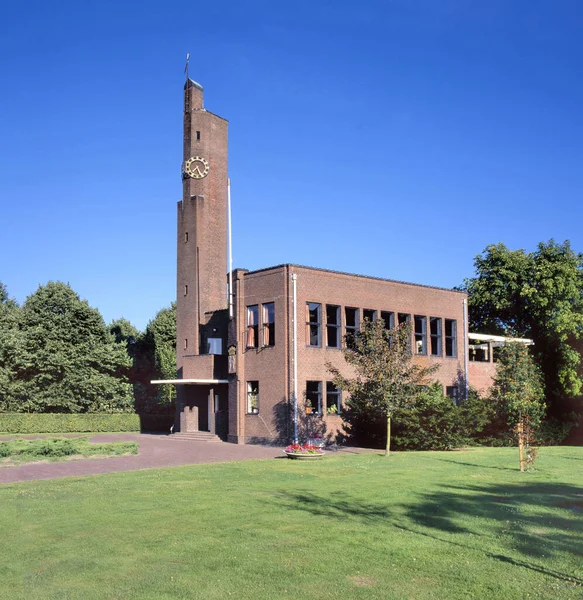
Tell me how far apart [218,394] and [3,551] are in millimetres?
28321

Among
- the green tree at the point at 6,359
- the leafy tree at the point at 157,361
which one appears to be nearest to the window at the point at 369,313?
the leafy tree at the point at 157,361

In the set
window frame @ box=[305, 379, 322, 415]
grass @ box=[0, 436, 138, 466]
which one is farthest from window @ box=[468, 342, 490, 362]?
grass @ box=[0, 436, 138, 466]

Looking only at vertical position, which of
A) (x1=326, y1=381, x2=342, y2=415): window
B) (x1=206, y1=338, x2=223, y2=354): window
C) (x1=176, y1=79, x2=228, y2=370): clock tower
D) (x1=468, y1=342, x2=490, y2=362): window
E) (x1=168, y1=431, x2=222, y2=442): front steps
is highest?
(x1=176, y1=79, x2=228, y2=370): clock tower

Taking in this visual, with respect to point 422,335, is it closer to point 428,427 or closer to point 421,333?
point 421,333

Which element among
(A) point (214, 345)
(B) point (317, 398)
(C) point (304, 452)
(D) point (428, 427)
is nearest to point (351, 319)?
(B) point (317, 398)

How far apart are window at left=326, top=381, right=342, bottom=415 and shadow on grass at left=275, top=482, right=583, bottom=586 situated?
17.2 meters

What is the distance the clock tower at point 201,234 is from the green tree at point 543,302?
19.2 metres

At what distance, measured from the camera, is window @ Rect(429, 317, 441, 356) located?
3949cm

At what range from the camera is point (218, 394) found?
38188 millimetres

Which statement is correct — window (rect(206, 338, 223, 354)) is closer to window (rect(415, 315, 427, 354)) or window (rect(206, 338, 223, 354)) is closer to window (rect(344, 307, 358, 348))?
window (rect(344, 307, 358, 348))

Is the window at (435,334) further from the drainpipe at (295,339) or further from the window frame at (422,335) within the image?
the drainpipe at (295,339)

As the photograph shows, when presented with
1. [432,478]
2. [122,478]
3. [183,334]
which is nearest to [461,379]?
[183,334]

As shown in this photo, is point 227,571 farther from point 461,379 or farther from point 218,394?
point 461,379

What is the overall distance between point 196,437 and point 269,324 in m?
8.63
